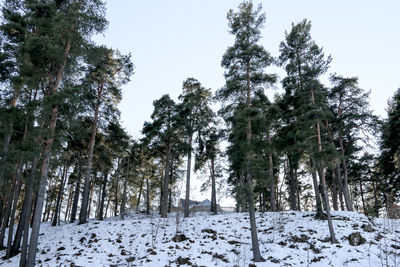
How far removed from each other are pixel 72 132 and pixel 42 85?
2.59 m

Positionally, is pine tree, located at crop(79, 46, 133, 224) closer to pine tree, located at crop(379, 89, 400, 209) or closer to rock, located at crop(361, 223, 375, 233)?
rock, located at crop(361, 223, 375, 233)

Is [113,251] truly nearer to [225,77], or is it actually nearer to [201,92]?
[225,77]

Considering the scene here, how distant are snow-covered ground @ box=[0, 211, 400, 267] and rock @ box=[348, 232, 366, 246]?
238 mm

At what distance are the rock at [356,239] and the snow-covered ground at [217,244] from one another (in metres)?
0.24

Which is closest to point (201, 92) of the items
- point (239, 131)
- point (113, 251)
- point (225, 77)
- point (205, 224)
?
point (225, 77)

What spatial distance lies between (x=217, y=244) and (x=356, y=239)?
273 inches

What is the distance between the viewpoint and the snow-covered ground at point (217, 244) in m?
9.61

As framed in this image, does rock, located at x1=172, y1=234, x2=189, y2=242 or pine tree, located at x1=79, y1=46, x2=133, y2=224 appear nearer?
rock, located at x1=172, y1=234, x2=189, y2=242

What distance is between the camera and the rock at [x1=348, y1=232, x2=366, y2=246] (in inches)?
421

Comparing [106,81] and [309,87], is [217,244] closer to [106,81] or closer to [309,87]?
[309,87]

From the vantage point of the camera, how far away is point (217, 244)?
11.5 m

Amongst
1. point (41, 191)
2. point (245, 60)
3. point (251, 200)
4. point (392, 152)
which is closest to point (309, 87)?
point (245, 60)

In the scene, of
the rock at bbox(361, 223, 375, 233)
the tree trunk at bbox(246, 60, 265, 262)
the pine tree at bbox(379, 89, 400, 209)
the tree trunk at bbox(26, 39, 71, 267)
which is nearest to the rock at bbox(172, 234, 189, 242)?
the tree trunk at bbox(246, 60, 265, 262)

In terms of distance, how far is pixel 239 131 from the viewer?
39.0ft
